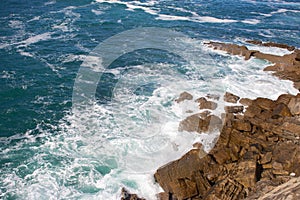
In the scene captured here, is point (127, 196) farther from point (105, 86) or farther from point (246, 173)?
point (105, 86)

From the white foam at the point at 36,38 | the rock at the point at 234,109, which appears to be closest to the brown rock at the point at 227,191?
the rock at the point at 234,109

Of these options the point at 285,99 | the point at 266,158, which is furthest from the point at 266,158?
the point at 285,99

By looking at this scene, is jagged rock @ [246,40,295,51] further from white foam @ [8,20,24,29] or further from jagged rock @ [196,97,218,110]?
white foam @ [8,20,24,29]

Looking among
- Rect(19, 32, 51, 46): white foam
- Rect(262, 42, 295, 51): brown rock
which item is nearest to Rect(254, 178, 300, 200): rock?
Rect(262, 42, 295, 51): brown rock

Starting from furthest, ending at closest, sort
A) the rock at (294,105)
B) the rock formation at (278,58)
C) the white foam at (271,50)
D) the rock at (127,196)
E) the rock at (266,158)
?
the white foam at (271,50), the rock formation at (278,58), the rock at (294,105), the rock at (266,158), the rock at (127,196)

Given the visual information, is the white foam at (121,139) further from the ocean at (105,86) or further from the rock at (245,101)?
the rock at (245,101)

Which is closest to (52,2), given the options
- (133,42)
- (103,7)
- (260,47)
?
(103,7)
